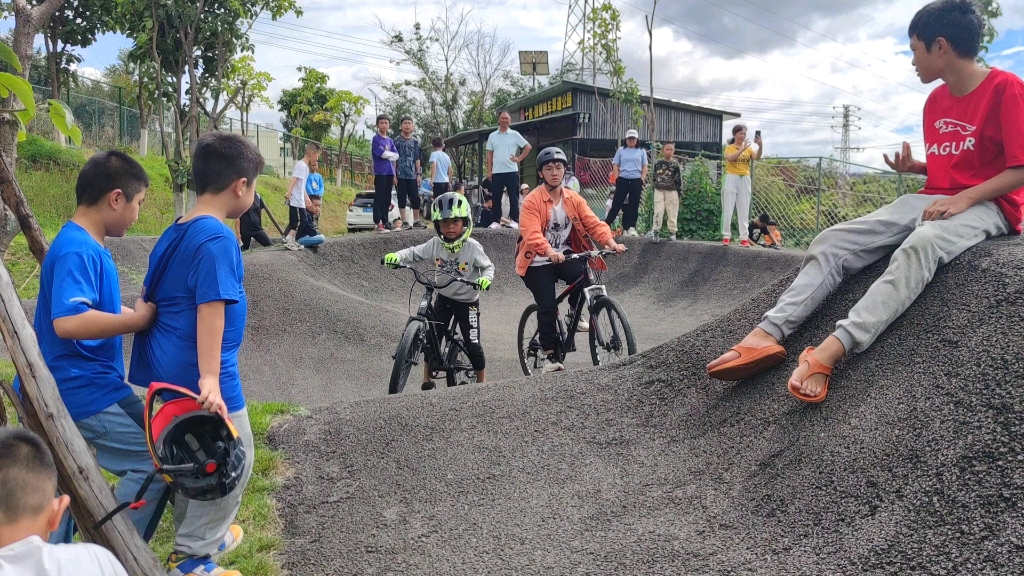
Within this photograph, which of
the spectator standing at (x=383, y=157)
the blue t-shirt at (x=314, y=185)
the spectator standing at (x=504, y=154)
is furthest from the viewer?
the spectator standing at (x=504, y=154)

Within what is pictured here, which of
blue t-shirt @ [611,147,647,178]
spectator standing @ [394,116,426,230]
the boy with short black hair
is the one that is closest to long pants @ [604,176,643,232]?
blue t-shirt @ [611,147,647,178]

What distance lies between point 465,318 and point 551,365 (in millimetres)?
851

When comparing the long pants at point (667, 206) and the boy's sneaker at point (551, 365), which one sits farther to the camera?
the long pants at point (667, 206)

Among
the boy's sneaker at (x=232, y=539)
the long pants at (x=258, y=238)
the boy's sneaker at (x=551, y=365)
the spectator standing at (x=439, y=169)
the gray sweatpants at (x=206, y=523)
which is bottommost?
the boy's sneaker at (x=232, y=539)

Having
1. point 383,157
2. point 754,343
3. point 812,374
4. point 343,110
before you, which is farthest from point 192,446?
point 343,110

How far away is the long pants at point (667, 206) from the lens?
47.3 ft

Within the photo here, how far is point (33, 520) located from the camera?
202 cm

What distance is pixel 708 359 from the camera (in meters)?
4.69

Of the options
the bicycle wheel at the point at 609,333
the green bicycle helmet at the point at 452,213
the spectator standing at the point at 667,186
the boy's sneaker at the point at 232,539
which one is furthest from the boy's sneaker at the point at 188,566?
the spectator standing at the point at 667,186

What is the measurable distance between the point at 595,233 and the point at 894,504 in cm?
422

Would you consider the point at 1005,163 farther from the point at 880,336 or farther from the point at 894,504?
the point at 894,504

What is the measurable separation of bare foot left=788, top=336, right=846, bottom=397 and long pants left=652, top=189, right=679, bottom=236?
36.2 ft

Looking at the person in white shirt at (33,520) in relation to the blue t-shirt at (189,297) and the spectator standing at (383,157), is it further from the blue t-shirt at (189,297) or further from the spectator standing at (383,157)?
the spectator standing at (383,157)

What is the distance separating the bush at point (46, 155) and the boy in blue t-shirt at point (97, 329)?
19.0 m
